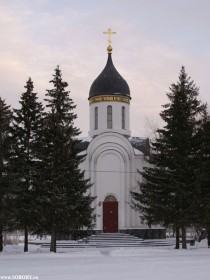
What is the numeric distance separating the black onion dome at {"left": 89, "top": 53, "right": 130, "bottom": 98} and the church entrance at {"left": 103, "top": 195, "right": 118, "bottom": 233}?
8.18 m

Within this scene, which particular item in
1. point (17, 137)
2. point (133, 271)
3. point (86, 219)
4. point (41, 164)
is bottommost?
point (133, 271)

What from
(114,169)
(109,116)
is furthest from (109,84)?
(114,169)

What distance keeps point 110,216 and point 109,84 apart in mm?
9801

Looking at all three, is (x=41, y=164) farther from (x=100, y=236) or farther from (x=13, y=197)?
(x=100, y=236)

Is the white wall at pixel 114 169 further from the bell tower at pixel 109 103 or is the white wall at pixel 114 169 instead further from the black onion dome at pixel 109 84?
the black onion dome at pixel 109 84

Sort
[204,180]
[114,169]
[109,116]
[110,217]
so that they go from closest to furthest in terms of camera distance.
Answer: [204,180] < [110,217] < [114,169] < [109,116]

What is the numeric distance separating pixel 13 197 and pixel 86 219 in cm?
390

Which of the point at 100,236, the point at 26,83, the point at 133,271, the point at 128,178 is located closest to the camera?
the point at 133,271

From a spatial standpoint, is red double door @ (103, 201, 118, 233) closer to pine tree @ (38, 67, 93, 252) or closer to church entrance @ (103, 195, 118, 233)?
church entrance @ (103, 195, 118, 233)

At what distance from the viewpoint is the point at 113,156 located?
32719 mm

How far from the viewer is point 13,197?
22625 mm

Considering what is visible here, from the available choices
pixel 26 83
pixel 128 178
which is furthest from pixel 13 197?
pixel 128 178

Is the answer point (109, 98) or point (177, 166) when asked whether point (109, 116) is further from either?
point (177, 166)

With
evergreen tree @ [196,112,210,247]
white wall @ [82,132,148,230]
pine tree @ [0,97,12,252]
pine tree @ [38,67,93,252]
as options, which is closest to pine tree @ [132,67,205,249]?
evergreen tree @ [196,112,210,247]
